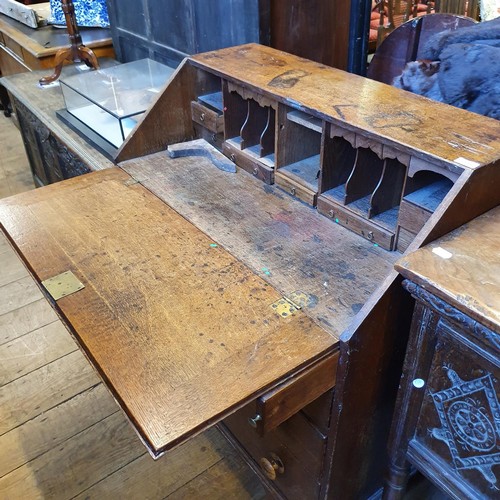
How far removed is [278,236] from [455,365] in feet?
1.47

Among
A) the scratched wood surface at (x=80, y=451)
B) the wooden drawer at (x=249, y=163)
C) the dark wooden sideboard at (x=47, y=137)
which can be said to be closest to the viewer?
the wooden drawer at (x=249, y=163)

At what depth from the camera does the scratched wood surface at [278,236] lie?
0.97 meters

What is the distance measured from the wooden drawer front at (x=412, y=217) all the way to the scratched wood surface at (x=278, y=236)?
0.26 ft

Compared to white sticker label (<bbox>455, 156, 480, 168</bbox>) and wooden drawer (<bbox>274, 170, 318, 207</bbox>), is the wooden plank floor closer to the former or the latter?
wooden drawer (<bbox>274, 170, 318, 207</bbox>)

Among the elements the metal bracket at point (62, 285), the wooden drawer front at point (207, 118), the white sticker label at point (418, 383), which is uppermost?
the wooden drawer front at point (207, 118)

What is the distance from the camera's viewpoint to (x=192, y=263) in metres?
1.04

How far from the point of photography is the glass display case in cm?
192

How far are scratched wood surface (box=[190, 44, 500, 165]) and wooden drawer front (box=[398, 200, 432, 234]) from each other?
0.35ft

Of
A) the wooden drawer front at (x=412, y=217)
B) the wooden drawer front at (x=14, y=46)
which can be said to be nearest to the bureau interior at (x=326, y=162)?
the wooden drawer front at (x=412, y=217)

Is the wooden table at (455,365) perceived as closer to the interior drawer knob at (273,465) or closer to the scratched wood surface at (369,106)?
the scratched wood surface at (369,106)

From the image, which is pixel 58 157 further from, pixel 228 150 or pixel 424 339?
pixel 424 339

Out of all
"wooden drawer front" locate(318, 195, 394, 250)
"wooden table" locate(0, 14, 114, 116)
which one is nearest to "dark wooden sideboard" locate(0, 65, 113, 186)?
"wooden table" locate(0, 14, 114, 116)

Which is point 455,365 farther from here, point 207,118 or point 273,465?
point 207,118

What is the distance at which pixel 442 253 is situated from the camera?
0.83 m
